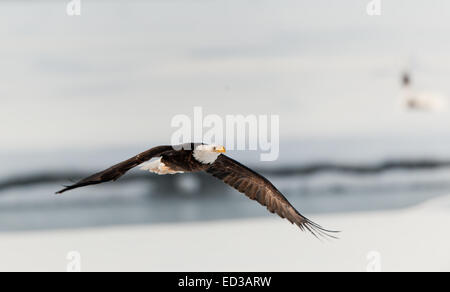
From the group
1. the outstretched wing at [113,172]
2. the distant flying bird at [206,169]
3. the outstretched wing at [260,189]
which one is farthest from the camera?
the outstretched wing at [260,189]

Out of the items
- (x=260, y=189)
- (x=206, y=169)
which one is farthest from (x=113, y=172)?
(x=260, y=189)

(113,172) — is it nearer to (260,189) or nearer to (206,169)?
(206,169)

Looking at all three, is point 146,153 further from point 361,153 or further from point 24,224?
point 361,153

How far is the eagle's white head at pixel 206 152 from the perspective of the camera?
156 inches

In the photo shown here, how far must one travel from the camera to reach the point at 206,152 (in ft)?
13.0

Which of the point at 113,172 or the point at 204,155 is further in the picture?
the point at 204,155

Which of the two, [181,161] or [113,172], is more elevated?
[181,161]

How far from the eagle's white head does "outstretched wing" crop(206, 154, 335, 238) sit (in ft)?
1.03

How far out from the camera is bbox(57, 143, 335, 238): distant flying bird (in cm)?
329

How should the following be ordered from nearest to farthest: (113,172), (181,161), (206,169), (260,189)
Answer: (113,172) → (181,161) → (206,169) → (260,189)

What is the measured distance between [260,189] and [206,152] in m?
0.64

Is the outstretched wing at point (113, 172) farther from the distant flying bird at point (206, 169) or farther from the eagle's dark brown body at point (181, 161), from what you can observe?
the eagle's dark brown body at point (181, 161)

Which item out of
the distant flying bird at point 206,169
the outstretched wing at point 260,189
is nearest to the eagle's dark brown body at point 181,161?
the distant flying bird at point 206,169

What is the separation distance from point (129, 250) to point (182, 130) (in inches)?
61.5
